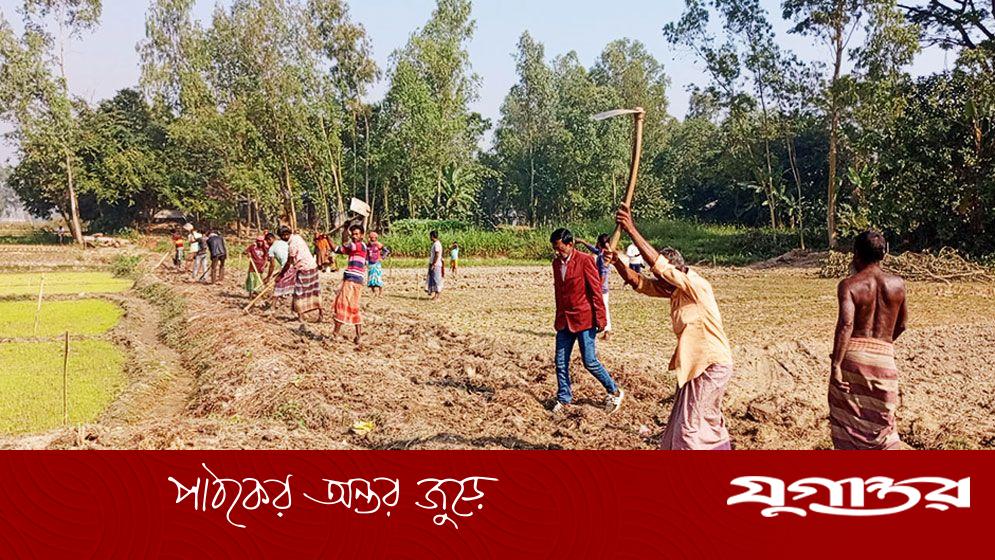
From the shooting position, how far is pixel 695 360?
189 inches

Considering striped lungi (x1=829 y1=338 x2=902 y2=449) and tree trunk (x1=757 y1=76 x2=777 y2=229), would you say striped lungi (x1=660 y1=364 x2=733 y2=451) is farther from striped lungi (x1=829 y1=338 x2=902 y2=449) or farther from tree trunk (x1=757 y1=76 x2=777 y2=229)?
tree trunk (x1=757 y1=76 x2=777 y2=229)

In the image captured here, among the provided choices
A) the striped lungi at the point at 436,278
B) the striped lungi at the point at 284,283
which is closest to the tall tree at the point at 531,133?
the striped lungi at the point at 436,278

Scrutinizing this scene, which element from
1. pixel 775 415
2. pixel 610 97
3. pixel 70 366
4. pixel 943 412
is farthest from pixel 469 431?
pixel 610 97

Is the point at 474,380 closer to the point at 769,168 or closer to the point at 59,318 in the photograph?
the point at 59,318

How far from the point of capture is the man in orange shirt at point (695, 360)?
4738mm

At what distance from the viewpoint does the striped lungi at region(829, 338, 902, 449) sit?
477cm

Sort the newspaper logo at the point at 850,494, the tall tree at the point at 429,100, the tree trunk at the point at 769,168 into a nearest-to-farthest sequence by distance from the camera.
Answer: the newspaper logo at the point at 850,494 → the tree trunk at the point at 769,168 → the tall tree at the point at 429,100

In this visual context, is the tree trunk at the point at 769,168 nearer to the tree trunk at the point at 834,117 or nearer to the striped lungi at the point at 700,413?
the tree trunk at the point at 834,117

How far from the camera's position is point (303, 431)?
6.50m

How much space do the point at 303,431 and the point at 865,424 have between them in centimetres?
456

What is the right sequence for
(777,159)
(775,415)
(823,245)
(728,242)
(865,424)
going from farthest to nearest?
(777,159) < (728,242) < (823,245) < (775,415) < (865,424)

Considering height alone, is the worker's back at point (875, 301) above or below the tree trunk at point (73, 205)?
below

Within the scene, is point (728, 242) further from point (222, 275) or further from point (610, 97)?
point (222, 275)

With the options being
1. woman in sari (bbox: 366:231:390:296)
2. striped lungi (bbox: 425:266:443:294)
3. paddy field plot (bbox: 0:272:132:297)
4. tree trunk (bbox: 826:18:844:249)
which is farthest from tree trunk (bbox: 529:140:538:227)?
striped lungi (bbox: 425:266:443:294)
